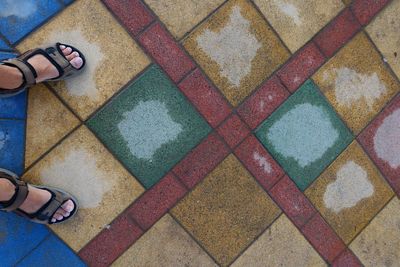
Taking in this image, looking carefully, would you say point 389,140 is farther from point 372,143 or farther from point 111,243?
point 111,243

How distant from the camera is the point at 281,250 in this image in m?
3.15

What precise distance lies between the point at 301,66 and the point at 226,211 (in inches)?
52.6

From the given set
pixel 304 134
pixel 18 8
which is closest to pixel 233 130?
pixel 304 134

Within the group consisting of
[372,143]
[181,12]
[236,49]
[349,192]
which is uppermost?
[181,12]

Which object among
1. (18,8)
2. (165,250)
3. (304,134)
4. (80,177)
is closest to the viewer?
(18,8)

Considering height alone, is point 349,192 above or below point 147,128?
below

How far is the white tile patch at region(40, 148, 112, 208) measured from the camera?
283 cm

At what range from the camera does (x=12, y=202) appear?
8.21 ft

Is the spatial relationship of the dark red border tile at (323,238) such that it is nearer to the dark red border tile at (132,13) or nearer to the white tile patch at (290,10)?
the white tile patch at (290,10)

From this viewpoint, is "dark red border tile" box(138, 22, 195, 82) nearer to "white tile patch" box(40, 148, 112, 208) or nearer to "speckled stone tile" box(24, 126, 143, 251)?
"speckled stone tile" box(24, 126, 143, 251)

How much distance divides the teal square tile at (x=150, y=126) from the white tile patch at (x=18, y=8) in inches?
34.3

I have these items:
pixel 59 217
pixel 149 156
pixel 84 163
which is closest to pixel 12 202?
pixel 59 217

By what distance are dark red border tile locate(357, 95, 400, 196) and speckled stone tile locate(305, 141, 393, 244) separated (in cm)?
5

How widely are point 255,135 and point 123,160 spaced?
1.06 m
